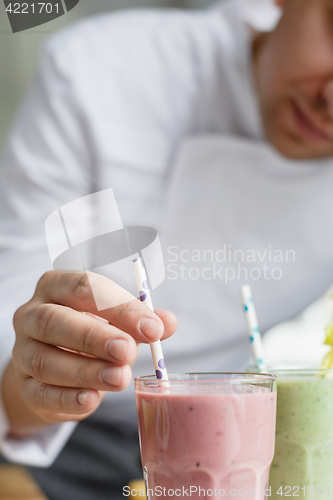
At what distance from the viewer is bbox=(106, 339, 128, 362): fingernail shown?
0.24 metres

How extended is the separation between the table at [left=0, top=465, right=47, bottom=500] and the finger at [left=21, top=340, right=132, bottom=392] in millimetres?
510

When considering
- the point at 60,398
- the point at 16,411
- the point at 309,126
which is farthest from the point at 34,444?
the point at 309,126

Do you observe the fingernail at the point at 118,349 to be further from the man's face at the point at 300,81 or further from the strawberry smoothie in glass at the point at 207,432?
the man's face at the point at 300,81

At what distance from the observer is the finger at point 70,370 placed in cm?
24

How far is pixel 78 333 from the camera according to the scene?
0.25m

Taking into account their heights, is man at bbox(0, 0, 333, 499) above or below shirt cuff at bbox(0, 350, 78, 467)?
above

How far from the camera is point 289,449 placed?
32 centimetres

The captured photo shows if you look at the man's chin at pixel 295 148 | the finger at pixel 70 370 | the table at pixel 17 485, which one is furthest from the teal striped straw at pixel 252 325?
the table at pixel 17 485

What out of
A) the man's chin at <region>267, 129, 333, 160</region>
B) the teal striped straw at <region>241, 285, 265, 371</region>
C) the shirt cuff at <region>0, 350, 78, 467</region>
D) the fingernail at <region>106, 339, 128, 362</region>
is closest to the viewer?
the fingernail at <region>106, 339, 128, 362</region>

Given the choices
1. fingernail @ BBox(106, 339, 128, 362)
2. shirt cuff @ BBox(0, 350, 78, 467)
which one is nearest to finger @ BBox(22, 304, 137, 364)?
fingernail @ BBox(106, 339, 128, 362)

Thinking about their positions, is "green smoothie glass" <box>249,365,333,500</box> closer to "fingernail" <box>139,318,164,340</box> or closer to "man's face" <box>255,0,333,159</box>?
"fingernail" <box>139,318,164,340</box>

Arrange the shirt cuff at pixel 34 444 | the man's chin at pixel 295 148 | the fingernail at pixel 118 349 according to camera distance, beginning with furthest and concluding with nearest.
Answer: the man's chin at pixel 295 148
the shirt cuff at pixel 34 444
the fingernail at pixel 118 349

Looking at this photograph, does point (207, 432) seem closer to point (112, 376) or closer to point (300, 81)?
point (112, 376)

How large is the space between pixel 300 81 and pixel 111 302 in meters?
0.42
